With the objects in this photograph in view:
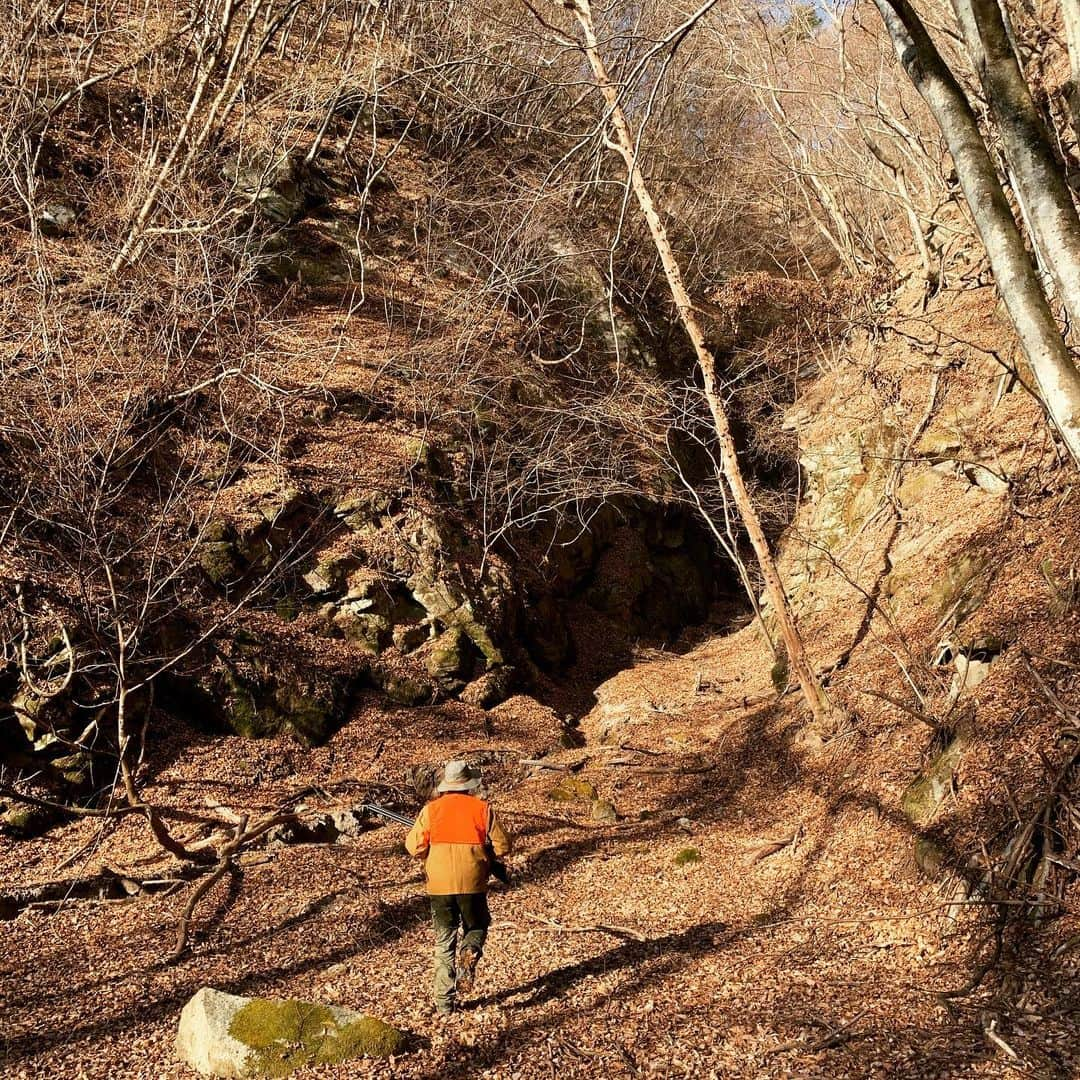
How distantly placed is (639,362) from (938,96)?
17.0 meters

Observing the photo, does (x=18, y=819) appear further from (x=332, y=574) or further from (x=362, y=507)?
(x=362, y=507)

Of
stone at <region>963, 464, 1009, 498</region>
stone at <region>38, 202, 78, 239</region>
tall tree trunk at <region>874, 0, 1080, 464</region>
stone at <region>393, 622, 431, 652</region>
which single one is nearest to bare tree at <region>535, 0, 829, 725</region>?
stone at <region>963, 464, 1009, 498</region>

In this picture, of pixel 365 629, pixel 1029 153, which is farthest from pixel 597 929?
pixel 365 629

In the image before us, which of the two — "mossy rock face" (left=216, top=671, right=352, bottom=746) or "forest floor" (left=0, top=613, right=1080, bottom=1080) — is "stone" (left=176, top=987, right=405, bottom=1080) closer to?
"forest floor" (left=0, top=613, right=1080, bottom=1080)

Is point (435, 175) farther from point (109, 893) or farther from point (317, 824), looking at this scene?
point (109, 893)

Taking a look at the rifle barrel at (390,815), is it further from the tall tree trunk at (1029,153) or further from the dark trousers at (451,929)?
the tall tree trunk at (1029,153)

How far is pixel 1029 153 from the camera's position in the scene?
11.0 ft

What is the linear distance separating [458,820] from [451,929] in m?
0.71

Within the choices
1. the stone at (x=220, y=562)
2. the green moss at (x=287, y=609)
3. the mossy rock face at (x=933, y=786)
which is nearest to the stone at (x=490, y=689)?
the green moss at (x=287, y=609)

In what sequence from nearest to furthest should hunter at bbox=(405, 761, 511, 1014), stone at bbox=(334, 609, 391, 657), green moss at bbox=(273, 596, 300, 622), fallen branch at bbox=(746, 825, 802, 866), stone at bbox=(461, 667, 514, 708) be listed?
hunter at bbox=(405, 761, 511, 1014), fallen branch at bbox=(746, 825, 802, 866), green moss at bbox=(273, 596, 300, 622), stone at bbox=(334, 609, 391, 657), stone at bbox=(461, 667, 514, 708)

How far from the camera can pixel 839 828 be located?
786 centimetres

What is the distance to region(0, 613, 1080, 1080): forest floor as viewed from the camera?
4770 mm

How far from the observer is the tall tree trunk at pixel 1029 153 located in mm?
3311

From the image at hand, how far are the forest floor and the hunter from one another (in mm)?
392
